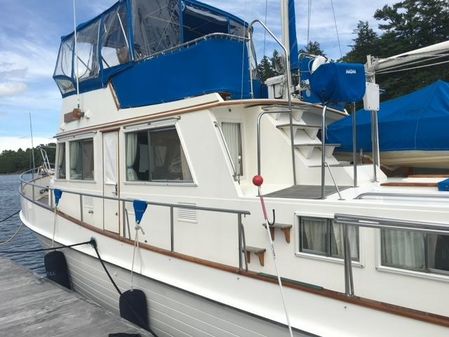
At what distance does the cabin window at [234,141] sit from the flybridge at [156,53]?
41cm

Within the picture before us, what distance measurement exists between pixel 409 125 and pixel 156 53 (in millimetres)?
3330

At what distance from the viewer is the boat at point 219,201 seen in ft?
10.8

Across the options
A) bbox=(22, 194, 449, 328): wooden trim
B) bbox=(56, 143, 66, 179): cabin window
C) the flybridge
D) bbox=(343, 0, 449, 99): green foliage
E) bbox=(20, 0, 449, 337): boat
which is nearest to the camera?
bbox=(22, 194, 449, 328): wooden trim

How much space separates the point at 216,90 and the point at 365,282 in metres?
2.74

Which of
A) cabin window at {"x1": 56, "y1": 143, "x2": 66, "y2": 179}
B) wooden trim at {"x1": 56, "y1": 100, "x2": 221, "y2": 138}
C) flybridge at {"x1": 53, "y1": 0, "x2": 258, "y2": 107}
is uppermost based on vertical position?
flybridge at {"x1": 53, "y1": 0, "x2": 258, "y2": 107}

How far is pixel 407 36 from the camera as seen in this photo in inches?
1257

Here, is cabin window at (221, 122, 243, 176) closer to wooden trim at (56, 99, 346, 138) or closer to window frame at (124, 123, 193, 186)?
wooden trim at (56, 99, 346, 138)

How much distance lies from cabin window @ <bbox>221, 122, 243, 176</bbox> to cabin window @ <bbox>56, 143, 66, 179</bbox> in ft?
13.1

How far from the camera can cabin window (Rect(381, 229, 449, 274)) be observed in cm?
310

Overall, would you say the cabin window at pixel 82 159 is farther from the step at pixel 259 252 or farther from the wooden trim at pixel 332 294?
the step at pixel 259 252

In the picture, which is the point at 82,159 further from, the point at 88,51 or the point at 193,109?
the point at 193,109

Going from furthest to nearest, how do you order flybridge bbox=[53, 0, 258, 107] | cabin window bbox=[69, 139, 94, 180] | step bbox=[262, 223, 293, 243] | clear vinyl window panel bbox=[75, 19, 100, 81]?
cabin window bbox=[69, 139, 94, 180]
clear vinyl window panel bbox=[75, 19, 100, 81]
flybridge bbox=[53, 0, 258, 107]
step bbox=[262, 223, 293, 243]

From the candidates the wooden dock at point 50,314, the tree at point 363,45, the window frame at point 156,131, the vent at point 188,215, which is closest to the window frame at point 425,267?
the vent at point 188,215

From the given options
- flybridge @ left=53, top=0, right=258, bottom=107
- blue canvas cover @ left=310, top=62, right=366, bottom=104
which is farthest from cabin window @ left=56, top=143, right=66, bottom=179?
blue canvas cover @ left=310, top=62, right=366, bottom=104
